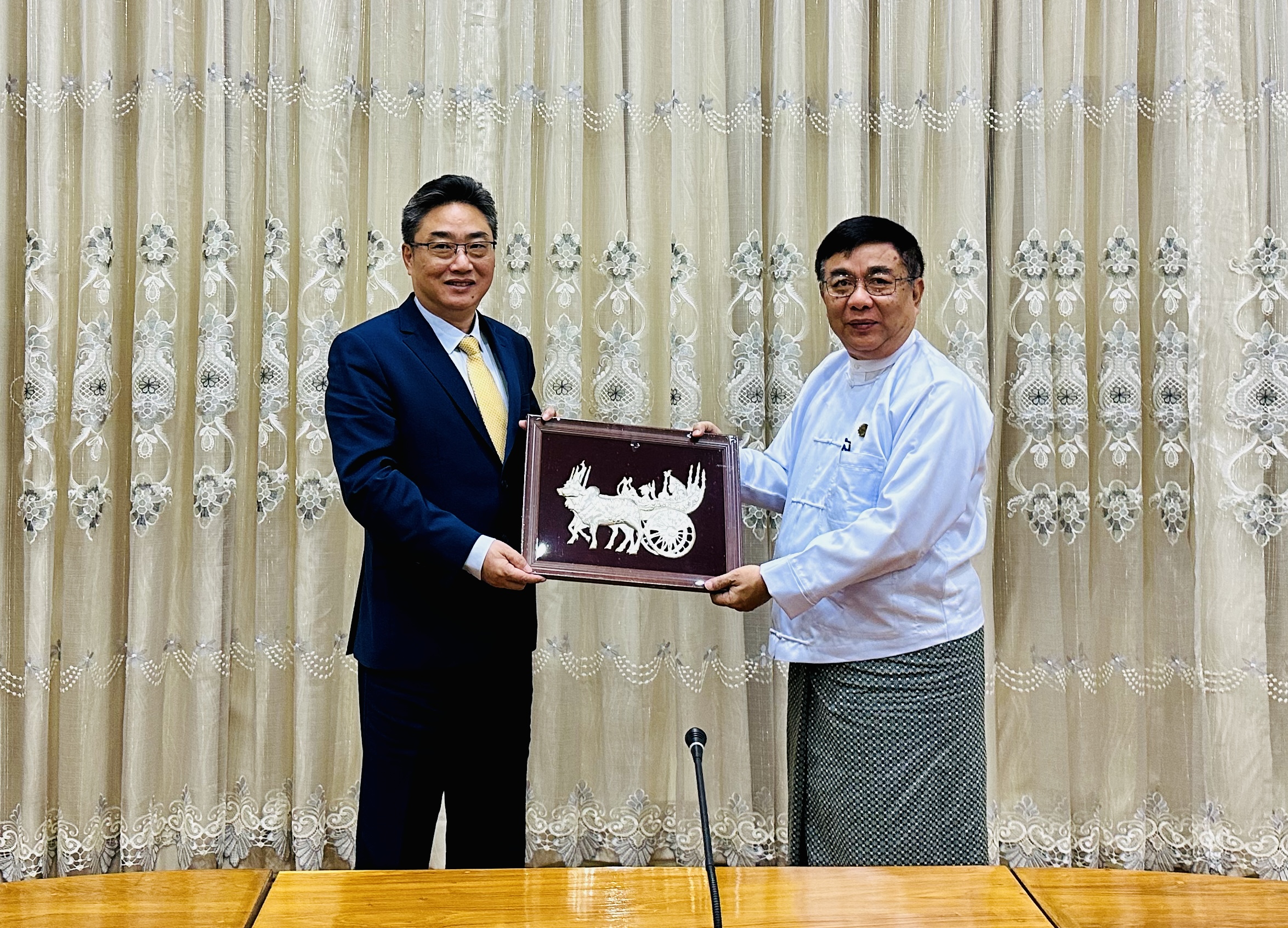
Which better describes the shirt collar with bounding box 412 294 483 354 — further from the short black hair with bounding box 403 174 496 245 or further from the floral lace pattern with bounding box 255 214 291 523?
the floral lace pattern with bounding box 255 214 291 523

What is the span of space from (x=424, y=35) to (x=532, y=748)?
1775mm

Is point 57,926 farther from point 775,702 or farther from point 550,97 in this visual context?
point 550,97

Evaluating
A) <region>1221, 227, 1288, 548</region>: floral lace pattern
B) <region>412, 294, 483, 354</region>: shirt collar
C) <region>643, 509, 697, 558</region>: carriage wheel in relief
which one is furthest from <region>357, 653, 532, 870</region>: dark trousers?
<region>1221, 227, 1288, 548</region>: floral lace pattern

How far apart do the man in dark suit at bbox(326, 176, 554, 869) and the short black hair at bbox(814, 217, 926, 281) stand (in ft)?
2.03

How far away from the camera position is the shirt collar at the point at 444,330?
6.59 feet

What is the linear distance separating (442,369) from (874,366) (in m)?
0.80

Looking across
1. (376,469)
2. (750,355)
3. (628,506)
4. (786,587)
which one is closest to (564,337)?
(750,355)

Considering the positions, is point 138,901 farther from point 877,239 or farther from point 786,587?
point 877,239

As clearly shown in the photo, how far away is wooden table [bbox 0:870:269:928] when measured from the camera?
1.08 m

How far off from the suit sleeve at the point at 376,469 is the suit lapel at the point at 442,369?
8 cm

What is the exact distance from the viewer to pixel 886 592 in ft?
6.20

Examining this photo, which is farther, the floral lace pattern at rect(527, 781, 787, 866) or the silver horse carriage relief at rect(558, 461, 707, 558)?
the floral lace pattern at rect(527, 781, 787, 866)

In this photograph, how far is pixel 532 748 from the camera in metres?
2.65

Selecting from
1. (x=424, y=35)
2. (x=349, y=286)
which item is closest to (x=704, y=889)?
(x=349, y=286)
